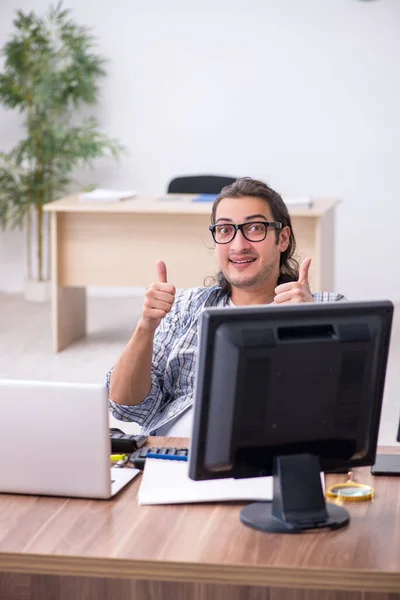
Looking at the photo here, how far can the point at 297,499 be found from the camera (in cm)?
172

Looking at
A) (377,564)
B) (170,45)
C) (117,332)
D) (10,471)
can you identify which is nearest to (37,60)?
(170,45)

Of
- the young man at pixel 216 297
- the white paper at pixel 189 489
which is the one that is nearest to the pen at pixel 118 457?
the white paper at pixel 189 489

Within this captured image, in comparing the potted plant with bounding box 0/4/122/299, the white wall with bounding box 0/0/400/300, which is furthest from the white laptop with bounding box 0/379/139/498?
the white wall with bounding box 0/0/400/300

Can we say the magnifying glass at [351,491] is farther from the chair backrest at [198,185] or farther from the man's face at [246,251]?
the chair backrest at [198,185]

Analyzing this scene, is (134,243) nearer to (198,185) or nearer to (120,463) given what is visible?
(198,185)

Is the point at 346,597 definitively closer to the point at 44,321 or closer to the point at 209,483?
the point at 209,483

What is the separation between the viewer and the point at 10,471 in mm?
1850

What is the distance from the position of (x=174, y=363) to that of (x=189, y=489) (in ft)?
2.29

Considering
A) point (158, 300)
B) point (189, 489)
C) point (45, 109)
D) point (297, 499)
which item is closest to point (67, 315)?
point (45, 109)

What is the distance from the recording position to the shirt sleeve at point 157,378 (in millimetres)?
2465

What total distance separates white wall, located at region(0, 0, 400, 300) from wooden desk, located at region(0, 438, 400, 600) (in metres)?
5.41

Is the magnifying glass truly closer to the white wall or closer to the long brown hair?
the long brown hair

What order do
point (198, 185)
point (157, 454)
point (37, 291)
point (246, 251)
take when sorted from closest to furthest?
1. point (157, 454)
2. point (246, 251)
3. point (198, 185)
4. point (37, 291)

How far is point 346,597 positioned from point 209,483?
35 cm
